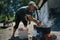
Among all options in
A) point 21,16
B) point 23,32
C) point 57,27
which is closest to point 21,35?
point 23,32

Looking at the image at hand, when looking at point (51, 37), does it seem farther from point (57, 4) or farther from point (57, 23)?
point (57, 4)

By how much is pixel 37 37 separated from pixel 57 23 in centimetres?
365

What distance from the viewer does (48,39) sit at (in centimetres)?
544

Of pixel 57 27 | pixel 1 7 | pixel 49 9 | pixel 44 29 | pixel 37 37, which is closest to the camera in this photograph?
pixel 44 29

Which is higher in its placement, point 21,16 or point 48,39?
point 21,16

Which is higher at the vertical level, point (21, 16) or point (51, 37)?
point (21, 16)

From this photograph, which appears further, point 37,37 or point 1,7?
point 1,7

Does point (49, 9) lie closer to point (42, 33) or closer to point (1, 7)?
point (42, 33)

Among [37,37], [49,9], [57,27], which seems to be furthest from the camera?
[49,9]

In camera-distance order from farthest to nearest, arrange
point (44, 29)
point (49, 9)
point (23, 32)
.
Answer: point (49, 9) → point (23, 32) → point (44, 29)

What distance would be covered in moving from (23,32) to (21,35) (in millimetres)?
211

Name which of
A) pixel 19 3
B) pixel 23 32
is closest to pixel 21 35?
pixel 23 32

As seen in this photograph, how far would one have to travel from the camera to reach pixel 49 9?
10695 mm

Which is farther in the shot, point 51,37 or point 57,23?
point 57,23
